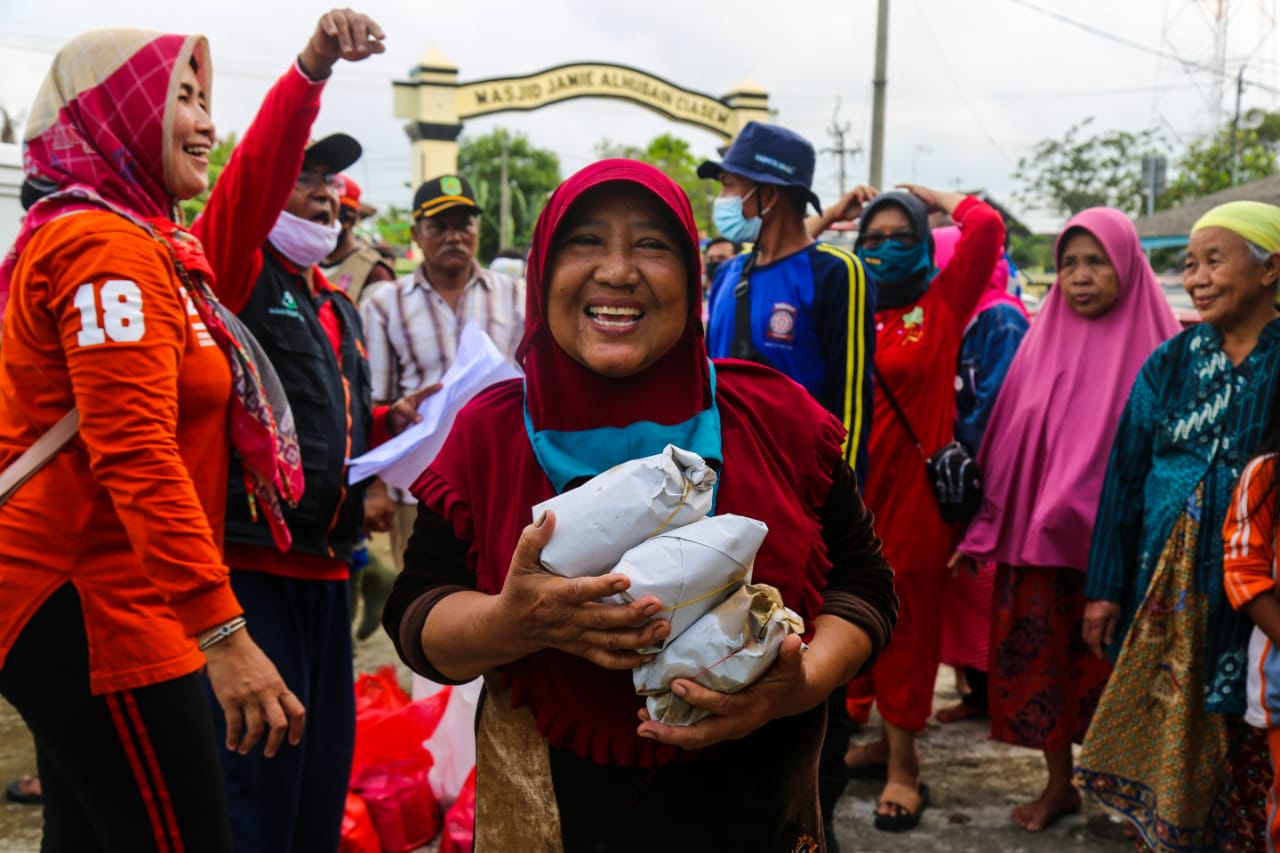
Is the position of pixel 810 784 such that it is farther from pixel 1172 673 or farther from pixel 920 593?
pixel 920 593

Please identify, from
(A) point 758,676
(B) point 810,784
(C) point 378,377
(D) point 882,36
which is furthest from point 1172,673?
(D) point 882,36

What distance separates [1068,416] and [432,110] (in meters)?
21.3

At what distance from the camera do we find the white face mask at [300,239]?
2873 millimetres

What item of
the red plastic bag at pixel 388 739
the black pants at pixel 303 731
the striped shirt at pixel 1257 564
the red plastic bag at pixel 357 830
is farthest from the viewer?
the red plastic bag at pixel 388 739

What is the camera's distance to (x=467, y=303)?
15.3 feet

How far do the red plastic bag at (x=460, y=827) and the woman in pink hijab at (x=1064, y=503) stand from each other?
1925 millimetres

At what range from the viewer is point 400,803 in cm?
338

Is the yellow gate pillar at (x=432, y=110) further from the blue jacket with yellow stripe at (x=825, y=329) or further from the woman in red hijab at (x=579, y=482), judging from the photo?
the woman in red hijab at (x=579, y=482)

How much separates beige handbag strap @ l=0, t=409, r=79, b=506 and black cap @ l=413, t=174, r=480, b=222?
9.50 feet

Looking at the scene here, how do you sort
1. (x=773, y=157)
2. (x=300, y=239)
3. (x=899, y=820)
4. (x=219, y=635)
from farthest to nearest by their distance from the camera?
(x=899, y=820)
(x=773, y=157)
(x=300, y=239)
(x=219, y=635)

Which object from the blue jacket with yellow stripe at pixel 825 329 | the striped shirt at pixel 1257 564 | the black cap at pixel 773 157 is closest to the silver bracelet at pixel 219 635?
the blue jacket with yellow stripe at pixel 825 329

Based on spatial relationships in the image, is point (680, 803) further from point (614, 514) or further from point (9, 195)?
point (9, 195)

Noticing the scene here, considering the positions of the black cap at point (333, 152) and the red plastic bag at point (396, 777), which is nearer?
the black cap at point (333, 152)

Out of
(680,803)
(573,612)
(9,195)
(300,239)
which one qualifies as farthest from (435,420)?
(9,195)
